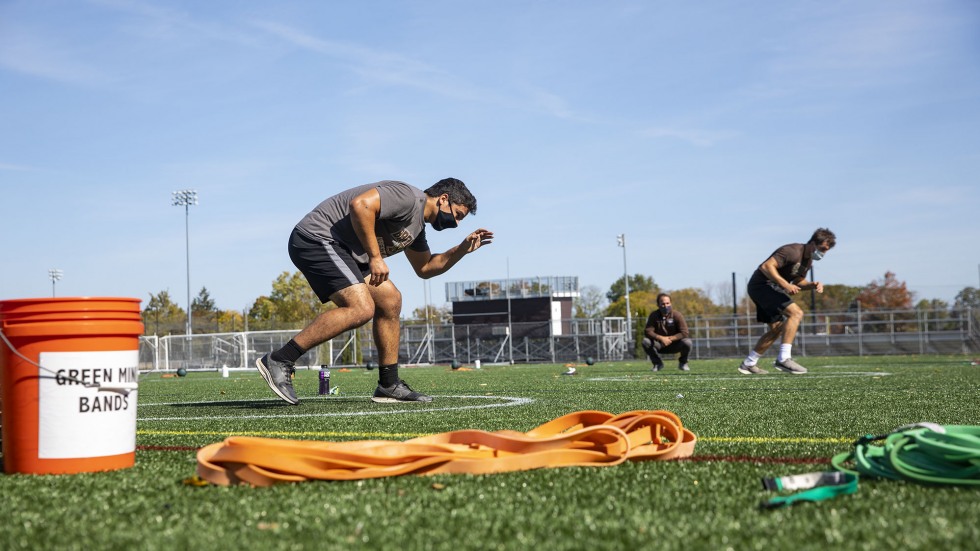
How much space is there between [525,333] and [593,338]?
4.07 m

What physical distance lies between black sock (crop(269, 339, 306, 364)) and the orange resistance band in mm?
3598

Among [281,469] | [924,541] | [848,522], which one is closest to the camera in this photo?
[924,541]

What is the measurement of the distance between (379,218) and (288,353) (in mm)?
1264

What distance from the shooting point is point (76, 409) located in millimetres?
3453

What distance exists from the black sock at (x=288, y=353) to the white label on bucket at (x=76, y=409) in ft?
11.5

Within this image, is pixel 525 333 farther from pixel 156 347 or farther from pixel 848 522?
pixel 848 522

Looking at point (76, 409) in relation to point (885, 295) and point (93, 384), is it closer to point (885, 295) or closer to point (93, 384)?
point (93, 384)

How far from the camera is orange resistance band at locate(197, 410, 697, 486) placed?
3109 millimetres

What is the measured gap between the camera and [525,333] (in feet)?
163


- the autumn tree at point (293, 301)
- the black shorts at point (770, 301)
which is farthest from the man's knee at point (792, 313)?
the autumn tree at point (293, 301)

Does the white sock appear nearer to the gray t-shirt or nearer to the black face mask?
the black face mask

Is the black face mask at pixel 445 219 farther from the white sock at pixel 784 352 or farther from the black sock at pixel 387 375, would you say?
the white sock at pixel 784 352

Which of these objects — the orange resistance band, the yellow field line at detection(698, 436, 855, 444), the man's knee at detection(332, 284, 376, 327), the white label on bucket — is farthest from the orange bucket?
the man's knee at detection(332, 284, 376, 327)

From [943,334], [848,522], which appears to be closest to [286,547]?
[848,522]
